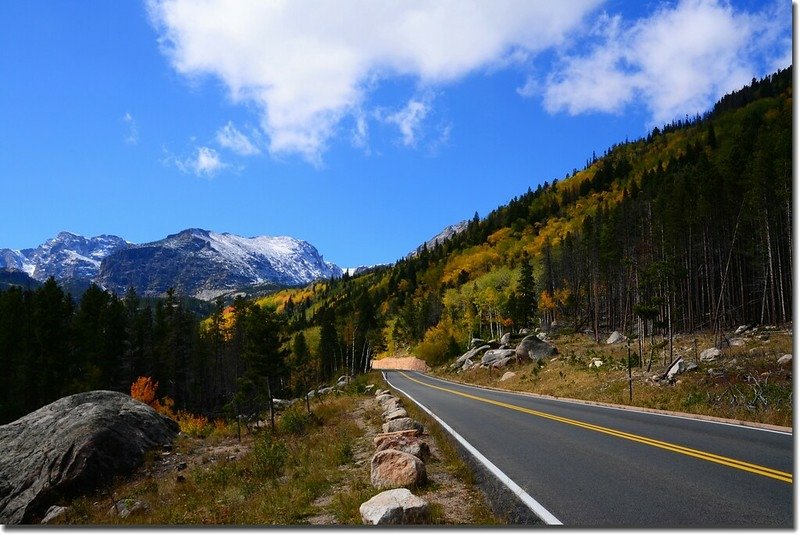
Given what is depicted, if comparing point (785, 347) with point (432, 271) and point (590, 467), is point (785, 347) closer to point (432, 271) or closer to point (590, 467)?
point (590, 467)

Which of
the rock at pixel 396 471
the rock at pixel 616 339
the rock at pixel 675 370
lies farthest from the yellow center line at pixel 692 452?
the rock at pixel 616 339

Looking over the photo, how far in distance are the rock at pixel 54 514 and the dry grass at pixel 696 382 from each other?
20.0 metres

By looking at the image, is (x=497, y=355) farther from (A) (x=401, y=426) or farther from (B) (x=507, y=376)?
(A) (x=401, y=426)

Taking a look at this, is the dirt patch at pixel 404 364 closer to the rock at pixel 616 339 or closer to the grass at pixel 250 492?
the rock at pixel 616 339

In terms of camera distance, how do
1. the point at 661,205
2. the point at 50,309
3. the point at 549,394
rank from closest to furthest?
1. the point at 549,394
2. the point at 50,309
3. the point at 661,205

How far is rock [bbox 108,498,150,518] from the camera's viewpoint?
1280 centimetres

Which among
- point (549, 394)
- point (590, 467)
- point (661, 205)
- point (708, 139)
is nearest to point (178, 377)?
point (549, 394)

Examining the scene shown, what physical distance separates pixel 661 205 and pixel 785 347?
90.8 feet

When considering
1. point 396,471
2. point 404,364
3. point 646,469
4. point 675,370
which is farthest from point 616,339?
point 404,364

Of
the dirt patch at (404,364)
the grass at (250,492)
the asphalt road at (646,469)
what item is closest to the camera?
the asphalt road at (646,469)

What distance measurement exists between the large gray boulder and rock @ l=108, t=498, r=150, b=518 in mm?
4626

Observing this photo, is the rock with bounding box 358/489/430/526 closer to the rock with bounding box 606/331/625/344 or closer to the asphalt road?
the asphalt road

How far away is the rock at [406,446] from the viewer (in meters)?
10.3

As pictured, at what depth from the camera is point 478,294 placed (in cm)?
8031
